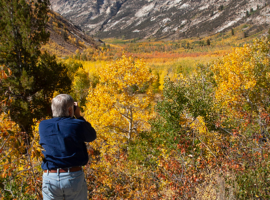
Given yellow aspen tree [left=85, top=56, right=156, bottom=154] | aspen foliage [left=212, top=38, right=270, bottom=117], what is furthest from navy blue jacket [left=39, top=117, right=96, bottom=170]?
aspen foliage [left=212, top=38, right=270, bottom=117]

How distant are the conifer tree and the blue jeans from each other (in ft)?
53.6

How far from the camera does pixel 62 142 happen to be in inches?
88.9

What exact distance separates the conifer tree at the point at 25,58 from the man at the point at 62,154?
53.5ft

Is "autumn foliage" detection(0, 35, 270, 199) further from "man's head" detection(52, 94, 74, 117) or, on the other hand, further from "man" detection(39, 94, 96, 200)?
"man's head" detection(52, 94, 74, 117)

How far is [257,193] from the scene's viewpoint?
3.60 meters

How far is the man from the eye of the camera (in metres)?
2.27

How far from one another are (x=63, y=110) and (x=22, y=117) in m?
17.2

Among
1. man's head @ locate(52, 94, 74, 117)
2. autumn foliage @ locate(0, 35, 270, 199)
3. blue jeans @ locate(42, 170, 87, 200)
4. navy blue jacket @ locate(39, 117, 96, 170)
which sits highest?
man's head @ locate(52, 94, 74, 117)

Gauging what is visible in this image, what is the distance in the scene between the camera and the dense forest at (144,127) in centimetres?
394

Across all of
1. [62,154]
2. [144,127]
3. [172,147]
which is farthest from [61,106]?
[144,127]

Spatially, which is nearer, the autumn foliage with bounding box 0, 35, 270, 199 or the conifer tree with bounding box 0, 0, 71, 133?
the autumn foliage with bounding box 0, 35, 270, 199

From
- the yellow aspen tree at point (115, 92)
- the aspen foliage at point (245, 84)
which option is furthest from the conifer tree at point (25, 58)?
the aspen foliage at point (245, 84)

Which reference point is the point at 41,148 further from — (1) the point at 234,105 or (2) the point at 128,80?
(1) the point at 234,105

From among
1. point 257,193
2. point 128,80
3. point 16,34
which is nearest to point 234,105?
point 128,80
